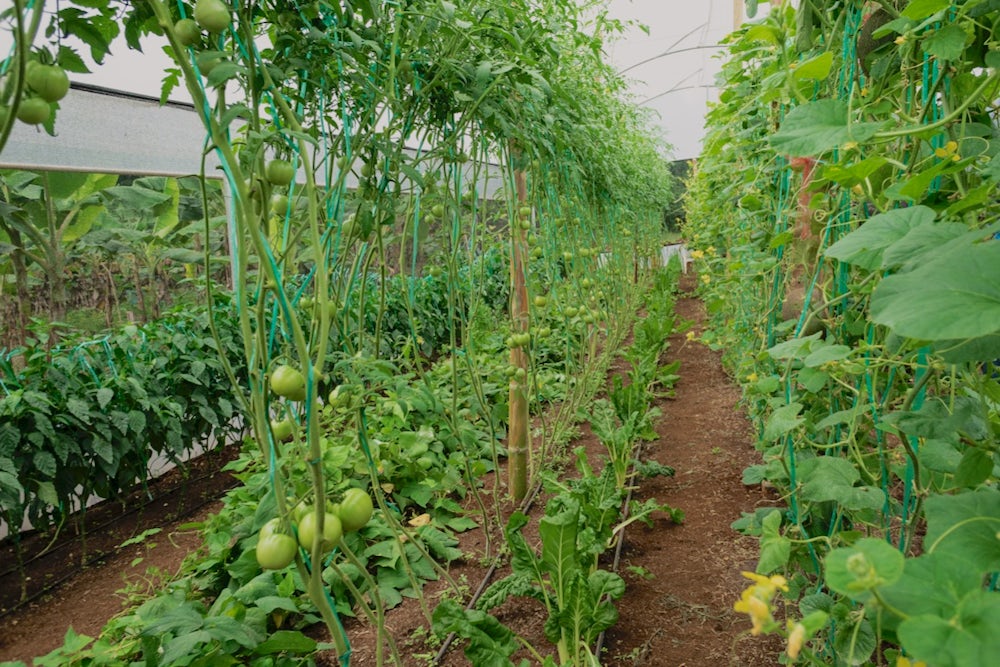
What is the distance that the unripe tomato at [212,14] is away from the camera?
2.75 feet

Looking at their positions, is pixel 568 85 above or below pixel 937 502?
above

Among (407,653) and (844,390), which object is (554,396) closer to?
(407,653)

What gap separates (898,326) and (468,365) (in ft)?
5.82

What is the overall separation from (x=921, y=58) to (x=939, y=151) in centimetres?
39

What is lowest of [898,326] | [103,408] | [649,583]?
[649,583]

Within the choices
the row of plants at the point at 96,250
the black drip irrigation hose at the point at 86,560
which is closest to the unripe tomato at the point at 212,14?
the row of plants at the point at 96,250

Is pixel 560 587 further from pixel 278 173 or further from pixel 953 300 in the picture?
pixel 953 300

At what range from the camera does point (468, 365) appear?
7.20 feet

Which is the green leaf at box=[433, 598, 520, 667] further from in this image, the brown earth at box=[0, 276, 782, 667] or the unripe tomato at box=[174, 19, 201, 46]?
the unripe tomato at box=[174, 19, 201, 46]

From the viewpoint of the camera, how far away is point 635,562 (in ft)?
7.91

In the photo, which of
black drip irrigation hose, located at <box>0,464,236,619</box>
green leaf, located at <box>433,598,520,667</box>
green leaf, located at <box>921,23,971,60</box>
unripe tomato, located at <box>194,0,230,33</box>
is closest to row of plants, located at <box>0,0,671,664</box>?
unripe tomato, located at <box>194,0,230,33</box>

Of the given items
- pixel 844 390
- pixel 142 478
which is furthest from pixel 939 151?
pixel 142 478

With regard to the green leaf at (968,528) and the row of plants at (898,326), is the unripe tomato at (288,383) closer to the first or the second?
the row of plants at (898,326)

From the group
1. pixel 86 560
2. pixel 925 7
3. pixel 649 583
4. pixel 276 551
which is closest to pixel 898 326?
pixel 925 7
